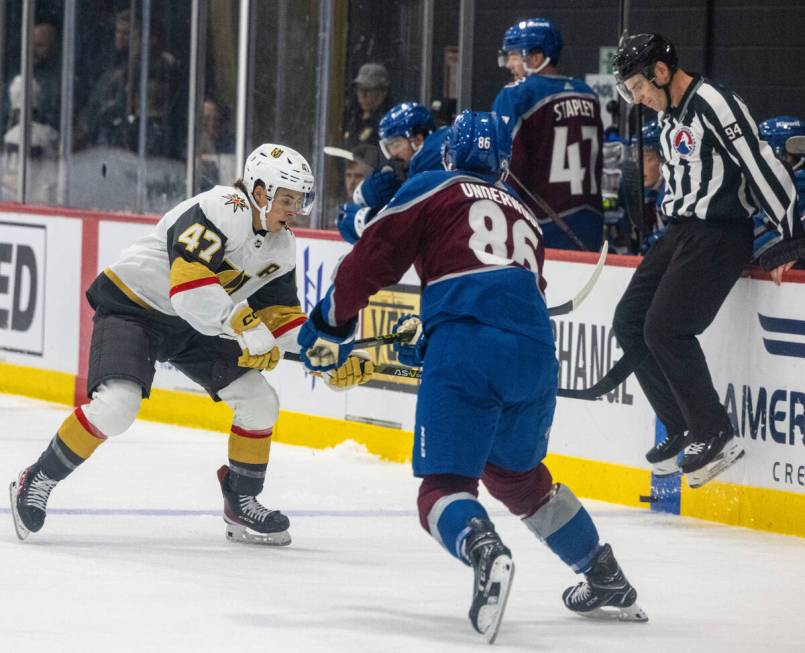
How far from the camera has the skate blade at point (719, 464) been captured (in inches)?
214

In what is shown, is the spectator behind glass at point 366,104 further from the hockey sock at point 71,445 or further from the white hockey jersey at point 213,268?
the hockey sock at point 71,445

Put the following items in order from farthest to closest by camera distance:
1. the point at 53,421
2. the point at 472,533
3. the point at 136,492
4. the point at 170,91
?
1. the point at 170,91
2. the point at 53,421
3. the point at 136,492
4. the point at 472,533

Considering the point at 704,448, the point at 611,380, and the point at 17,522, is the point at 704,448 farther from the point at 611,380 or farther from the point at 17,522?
the point at 17,522

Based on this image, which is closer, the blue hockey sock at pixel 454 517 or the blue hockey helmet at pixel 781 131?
the blue hockey sock at pixel 454 517

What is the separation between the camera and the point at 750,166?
5.30 m

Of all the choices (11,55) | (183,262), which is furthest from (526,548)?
(11,55)

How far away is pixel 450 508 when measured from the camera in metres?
3.92

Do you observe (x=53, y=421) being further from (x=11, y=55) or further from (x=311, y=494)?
(x=11, y=55)

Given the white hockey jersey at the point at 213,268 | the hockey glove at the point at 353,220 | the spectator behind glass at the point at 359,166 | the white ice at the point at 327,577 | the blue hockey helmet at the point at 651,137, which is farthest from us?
the spectator behind glass at the point at 359,166

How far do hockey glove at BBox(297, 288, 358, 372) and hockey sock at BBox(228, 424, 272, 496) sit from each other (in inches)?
34.9

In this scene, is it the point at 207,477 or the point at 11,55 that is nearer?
the point at 207,477

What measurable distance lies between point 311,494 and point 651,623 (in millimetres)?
2063

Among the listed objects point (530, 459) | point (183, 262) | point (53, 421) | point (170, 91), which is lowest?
point (53, 421)

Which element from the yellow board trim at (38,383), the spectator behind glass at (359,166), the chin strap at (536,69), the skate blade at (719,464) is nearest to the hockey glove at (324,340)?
the skate blade at (719,464)
